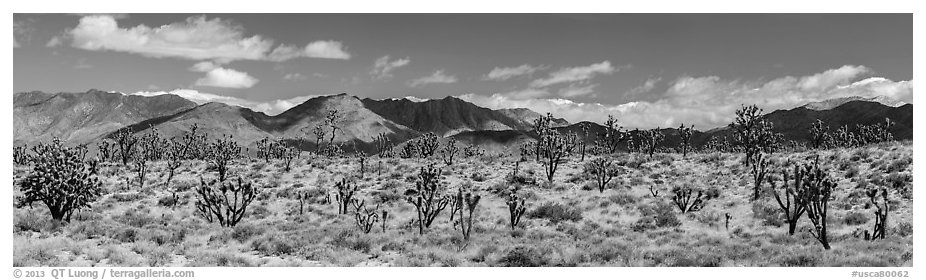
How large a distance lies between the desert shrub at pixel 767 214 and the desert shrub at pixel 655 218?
4.41 metres

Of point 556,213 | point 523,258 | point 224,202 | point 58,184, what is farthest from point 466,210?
point 58,184

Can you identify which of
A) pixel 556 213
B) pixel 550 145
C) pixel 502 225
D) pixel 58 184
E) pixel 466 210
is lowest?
pixel 502 225

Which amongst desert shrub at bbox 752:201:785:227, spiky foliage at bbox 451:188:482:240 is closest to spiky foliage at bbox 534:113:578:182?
spiky foliage at bbox 451:188:482:240

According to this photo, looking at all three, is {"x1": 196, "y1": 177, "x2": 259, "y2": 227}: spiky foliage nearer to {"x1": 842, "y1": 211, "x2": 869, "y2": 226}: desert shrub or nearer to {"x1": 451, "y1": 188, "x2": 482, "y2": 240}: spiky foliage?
{"x1": 451, "y1": 188, "x2": 482, "y2": 240}: spiky foliage

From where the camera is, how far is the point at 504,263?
65.7 ft

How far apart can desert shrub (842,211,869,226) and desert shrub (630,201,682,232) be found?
8124 mm

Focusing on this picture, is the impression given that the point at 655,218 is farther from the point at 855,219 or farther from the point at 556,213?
the point at 855,219

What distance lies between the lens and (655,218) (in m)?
33.3

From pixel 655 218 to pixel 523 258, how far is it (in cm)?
1625

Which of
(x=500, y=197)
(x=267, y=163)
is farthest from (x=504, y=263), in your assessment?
(x=267, y=163)

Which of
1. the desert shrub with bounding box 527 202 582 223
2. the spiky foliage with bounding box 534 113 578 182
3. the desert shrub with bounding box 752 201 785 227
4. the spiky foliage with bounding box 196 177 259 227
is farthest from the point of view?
the spiky foliage with bounding box 534 113 578 182

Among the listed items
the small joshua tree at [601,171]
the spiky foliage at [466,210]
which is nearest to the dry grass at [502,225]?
the small joshua tree at [601,171]

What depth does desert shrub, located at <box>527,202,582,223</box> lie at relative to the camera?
3509 cm

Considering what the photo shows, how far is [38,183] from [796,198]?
37.7 m
